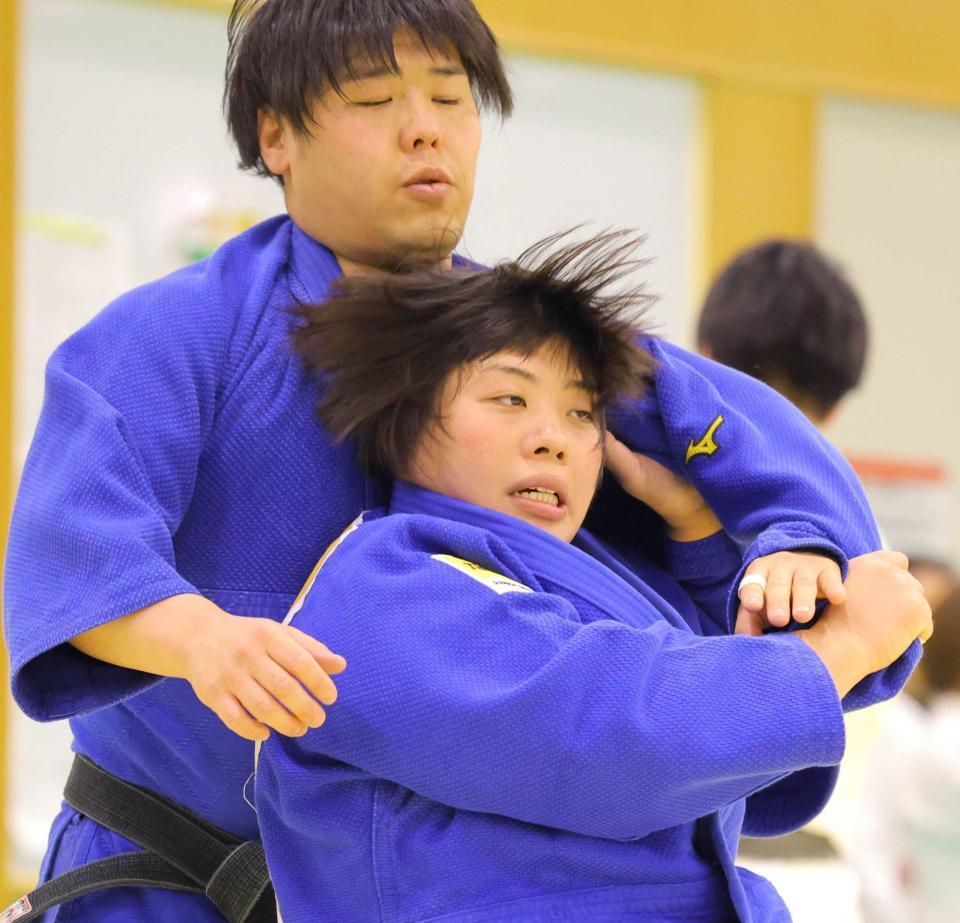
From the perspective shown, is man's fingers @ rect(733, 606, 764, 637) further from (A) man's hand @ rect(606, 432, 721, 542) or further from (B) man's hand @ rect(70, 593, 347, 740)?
(B) man's hand @ rect(70, 593, 347, 740)

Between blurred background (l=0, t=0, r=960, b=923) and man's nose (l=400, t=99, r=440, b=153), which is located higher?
man's nose (l=400, t=99, r=440, b=153)

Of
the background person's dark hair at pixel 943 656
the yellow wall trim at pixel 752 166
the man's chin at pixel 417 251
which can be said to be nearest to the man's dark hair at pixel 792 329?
the background person's dark hair at pixel 943 656

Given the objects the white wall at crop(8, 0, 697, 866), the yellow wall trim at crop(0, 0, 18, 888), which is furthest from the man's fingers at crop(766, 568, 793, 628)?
the yellow wall trim at crop(0, 0, 18, 888)

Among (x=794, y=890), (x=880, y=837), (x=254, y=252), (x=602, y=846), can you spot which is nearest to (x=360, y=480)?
(x=254, y=252)

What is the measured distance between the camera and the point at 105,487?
1051 millimetres

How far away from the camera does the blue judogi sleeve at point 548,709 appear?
0.99 m

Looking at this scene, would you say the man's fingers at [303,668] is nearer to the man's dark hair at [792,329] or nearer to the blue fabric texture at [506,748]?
the blue fabric texture at [506,748]

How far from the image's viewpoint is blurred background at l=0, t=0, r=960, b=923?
309cm

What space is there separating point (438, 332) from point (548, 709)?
1.04 feet

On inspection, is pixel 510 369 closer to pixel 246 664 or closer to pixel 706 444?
pixel 706 444

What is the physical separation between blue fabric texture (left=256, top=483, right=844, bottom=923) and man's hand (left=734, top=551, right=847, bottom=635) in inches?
1.0

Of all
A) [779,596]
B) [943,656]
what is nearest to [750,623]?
[779,596]

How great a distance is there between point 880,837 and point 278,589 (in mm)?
1600

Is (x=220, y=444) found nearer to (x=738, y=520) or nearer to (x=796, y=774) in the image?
(x=738, y=520)
